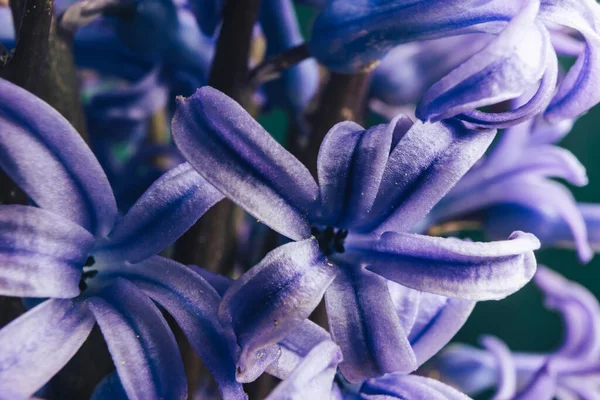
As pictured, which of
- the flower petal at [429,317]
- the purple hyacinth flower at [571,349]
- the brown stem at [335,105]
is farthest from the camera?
the purple hyacinth flower at [571,349]

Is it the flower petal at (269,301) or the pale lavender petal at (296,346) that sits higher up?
the flower petal at (269,301)

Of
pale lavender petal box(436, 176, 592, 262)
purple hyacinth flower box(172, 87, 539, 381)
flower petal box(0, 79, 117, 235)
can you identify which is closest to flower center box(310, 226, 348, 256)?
purple hyacinth flower box(172, 87, 539, 381)

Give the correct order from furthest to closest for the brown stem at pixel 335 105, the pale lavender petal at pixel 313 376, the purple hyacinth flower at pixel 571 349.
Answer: the purple hyacinth flower at pixel 571 349
the brown stem at pixel 335 105
the pale lavender petal at pixel 313 376

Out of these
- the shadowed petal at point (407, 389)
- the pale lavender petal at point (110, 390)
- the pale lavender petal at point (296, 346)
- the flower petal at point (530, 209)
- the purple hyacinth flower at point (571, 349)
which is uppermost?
the pale lavender petal at point (296, 346)

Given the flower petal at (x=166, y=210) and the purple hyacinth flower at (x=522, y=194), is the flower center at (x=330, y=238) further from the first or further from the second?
the purple hyacinth flower at (x=522, y=194)

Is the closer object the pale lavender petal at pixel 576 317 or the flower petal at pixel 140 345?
the flower petal at pixel 140 345

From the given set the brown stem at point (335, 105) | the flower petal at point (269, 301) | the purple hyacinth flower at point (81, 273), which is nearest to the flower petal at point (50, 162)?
the purple hyacinth flower at point (81, 273)

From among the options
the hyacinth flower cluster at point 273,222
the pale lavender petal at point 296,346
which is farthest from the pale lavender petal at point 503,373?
the pale lavender petal at point 296,346
